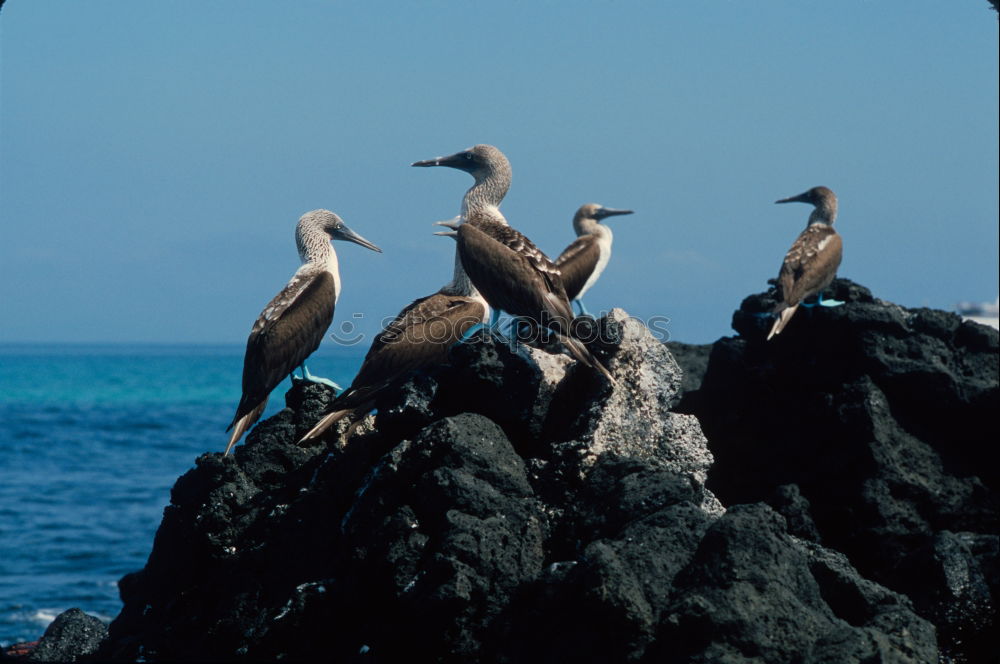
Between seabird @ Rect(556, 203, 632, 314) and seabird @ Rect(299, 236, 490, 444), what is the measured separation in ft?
12.0

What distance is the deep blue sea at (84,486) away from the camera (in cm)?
1377

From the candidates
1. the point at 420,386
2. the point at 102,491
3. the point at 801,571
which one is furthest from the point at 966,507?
the point at 102,491

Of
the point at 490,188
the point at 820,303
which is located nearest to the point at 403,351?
the point at 490,188

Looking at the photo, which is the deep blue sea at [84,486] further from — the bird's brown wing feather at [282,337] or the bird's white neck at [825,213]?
the bird's white neck at [825,213]

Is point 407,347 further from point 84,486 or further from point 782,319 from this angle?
point 84,486

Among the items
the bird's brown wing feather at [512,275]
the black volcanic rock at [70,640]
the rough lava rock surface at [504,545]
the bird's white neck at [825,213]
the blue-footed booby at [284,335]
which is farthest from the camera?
the bird's white neck at [825,213]

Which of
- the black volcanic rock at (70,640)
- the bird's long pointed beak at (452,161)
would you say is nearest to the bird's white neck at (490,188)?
the bird's long pointed beak at (452,161)

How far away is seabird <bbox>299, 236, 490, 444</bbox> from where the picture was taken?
20.6ft

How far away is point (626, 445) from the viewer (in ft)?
18.5

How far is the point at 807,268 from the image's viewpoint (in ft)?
28.4

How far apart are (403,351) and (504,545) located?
1.79 m

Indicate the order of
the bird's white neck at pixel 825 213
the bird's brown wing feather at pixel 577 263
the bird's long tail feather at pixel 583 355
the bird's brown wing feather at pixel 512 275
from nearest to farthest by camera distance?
1. the bird's long tail feather at pixel 583 355
2. the bird's brown wing feather at pixel 512 275
3. the bird's brown wing feather at pixel 577 263
4. the bird's white neck at pixel 825 213

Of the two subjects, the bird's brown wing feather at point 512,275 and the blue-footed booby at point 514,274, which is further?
the bird's brown wing feather at point 512,275

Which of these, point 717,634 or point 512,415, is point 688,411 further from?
point 717,634
